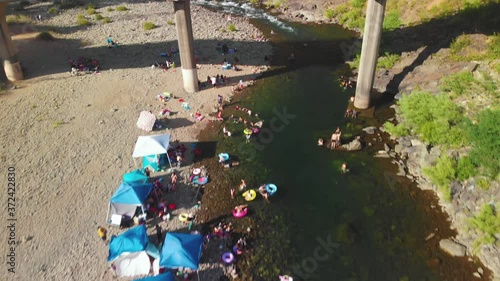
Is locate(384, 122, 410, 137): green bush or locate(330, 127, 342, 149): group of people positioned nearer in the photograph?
locate(330, 127, 342, 149): group of people

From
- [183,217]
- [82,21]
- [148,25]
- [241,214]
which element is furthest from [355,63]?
[82,21]

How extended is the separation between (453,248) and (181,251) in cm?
1403

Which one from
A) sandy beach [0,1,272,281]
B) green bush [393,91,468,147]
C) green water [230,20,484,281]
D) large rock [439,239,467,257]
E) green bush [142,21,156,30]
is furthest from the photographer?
green bush [142,21,156,30]

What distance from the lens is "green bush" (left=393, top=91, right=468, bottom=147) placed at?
79.7ft

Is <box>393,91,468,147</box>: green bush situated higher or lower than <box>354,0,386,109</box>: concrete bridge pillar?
lower

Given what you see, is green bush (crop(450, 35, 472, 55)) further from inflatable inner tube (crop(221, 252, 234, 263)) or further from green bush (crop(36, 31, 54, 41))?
green bush (crop(36, 31, 54, 41))

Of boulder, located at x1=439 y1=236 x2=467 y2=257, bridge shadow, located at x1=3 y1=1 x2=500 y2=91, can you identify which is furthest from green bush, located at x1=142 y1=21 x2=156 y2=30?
boulder, located at x1=439 y1=236 x2=467 y2=257

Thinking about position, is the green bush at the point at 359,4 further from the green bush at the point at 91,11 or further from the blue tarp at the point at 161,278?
the blue tarp at the point at 161,278

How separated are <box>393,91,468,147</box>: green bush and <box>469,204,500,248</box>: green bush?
5.51m

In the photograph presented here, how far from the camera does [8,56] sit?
1277 inches

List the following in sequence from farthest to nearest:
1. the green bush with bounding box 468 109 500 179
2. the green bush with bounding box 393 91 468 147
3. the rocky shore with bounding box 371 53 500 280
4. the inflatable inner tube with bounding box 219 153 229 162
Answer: the inflatable inner tube with bounding box 219 153 229 162
the green bush with bounding box 393 91 468 147
the green bush with bounding box 468 109 500 179
the rocky shore with bounding box 371 53 500 280

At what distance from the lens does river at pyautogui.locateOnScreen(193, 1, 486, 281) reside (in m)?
18.3

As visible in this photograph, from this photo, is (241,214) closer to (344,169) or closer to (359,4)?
(344,169)

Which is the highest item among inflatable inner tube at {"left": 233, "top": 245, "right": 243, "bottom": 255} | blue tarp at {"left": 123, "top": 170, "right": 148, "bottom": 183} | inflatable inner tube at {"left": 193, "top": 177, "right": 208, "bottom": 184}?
blue tarp at {"left": 123, "top": 170, "right": 148, "bottom": 183}
